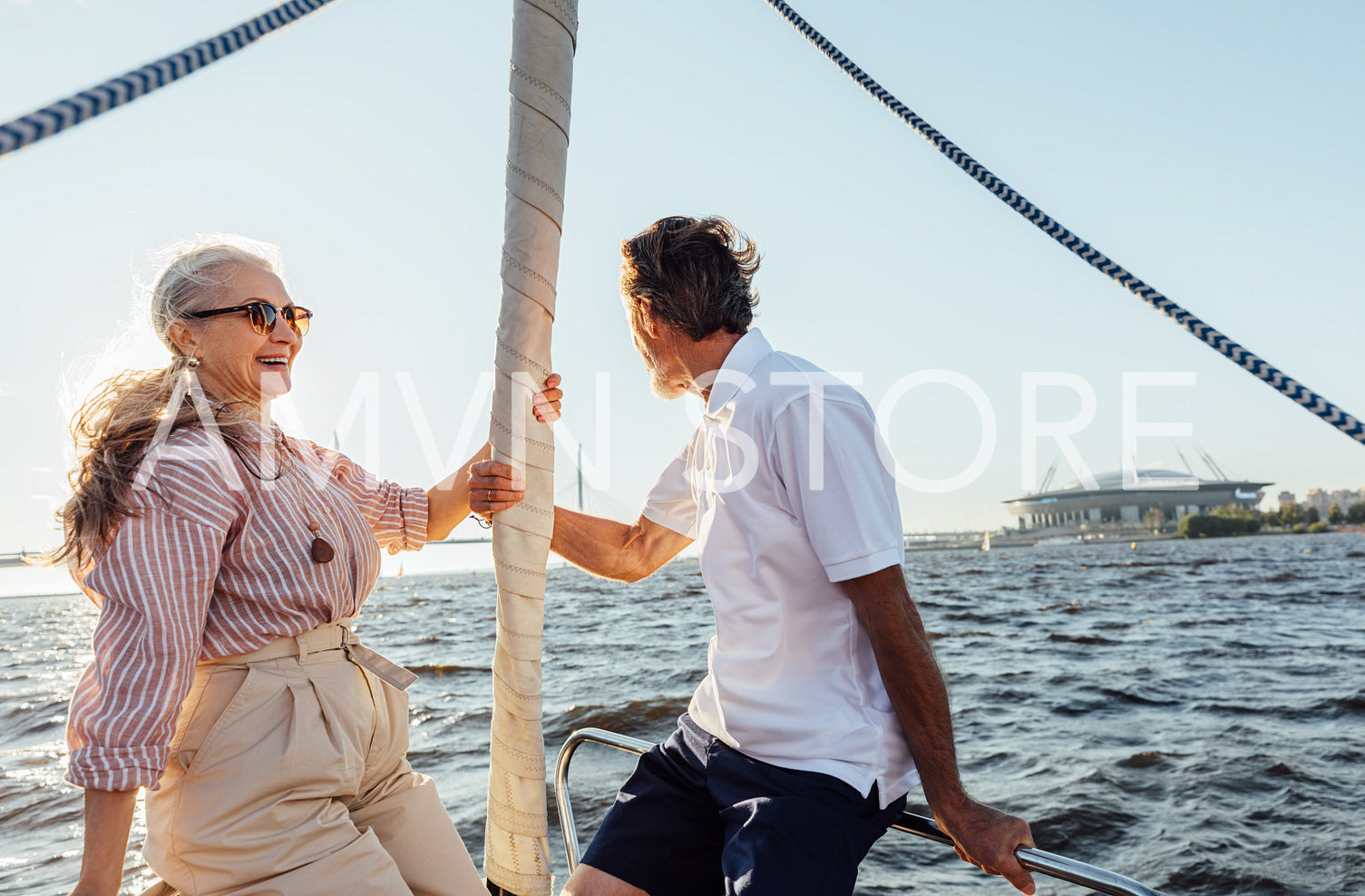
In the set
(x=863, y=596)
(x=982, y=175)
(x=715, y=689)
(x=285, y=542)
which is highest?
(x=982, y=175)

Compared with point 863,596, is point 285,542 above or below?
above

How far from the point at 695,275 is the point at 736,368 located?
1.00 feet

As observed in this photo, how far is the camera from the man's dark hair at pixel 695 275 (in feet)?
7.13

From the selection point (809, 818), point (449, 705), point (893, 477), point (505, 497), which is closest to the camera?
point (809, 818)

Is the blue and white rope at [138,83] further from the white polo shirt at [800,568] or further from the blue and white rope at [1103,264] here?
the blue and white rope at [1103,264]

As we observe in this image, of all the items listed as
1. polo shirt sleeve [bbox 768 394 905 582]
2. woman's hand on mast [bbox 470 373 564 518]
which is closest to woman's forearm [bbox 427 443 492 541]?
woman's hand on mast [bbox 470 373 564 518]

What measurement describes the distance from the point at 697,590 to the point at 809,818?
40.6m

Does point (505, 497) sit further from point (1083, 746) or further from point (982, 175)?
point (1083, 746)

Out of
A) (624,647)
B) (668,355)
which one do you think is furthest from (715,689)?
(624,647)

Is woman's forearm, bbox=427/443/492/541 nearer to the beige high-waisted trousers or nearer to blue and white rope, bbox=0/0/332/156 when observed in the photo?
the beige high-waisted trousers

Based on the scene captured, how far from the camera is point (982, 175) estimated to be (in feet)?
6.91

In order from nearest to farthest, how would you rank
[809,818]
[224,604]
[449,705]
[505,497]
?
[224,604], [809,818], [505,497], [449,705]

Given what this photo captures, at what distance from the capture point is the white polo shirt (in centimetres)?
169

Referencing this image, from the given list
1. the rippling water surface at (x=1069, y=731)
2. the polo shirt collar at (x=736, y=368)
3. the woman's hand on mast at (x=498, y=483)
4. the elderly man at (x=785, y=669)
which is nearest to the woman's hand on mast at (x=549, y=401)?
the woman's hand on mast at (x=498, y=483)
